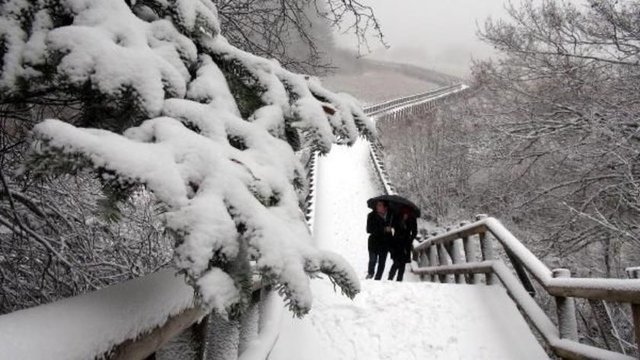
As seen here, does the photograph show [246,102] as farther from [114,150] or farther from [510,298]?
[510,298]

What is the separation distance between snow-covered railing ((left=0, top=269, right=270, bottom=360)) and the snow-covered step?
2.37m

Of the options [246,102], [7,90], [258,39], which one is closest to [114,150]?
[7,90]

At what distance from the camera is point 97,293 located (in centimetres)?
125

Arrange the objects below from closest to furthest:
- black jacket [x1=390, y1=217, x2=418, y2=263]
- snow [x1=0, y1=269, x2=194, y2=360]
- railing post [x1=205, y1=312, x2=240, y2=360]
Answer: snow [x1=0, y1=269, x2=194, y2=360]
railing post [x1=205, y1=312, x2=240, y2=360]
black jacket [x1=390, y1=217, x2=418, y2=263]

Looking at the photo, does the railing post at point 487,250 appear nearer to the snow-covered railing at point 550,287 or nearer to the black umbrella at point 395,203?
the snow-covered railing at point 550,287

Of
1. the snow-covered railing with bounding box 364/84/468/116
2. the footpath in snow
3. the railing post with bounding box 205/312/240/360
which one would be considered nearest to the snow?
the railing post with bounding box 205/312/240/360

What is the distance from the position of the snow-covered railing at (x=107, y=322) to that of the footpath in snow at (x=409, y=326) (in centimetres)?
234

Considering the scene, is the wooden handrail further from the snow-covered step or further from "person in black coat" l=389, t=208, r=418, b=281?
"person in black coat" l=389, t=208, r=418, b=281

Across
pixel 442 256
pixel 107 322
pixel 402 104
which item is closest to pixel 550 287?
pixel 107 322

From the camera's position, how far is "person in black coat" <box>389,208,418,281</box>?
860cm

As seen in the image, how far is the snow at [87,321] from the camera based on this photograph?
0.95 metres

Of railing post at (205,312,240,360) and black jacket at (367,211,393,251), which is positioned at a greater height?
railing post at (205,312,240,360)

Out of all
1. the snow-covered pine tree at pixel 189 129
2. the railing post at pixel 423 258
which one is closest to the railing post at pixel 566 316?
the snow-covered pine tree at pixel 189 129

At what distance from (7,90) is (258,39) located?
4565mm
